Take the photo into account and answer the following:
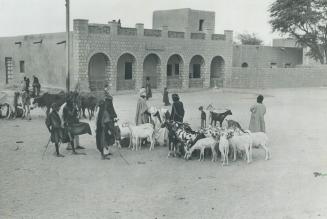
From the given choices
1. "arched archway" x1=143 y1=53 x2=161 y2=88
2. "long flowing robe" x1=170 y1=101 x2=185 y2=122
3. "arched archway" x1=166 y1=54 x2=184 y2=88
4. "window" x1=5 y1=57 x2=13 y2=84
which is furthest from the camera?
"window" x1=5 y1=57 x2=13 y2=84

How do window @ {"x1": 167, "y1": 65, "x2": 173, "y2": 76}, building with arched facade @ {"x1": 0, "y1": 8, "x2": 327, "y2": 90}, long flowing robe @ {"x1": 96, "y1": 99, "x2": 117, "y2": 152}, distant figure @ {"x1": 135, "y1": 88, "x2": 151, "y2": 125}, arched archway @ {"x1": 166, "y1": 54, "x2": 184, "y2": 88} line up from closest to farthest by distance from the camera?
1. long flowing robe @ {"x1": 96, "y1": 99, "x2": 117, "y2": 152}
2. distant figure @ {"x1": 135, "y1": 88, "x2": 151, "y2": 125}
3. building with arched facade @ {"x1": 0, "y1": 8, "x2": 327, "y2": 90}
4. arched archway @ {"x1": 166, "y1": 54, "x2": 184, "y2": 88}
5. window @ {"x1": 167, "y1": 65, "x2": 173, "y2": 76}

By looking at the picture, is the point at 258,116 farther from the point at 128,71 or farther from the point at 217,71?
the point at 217,71

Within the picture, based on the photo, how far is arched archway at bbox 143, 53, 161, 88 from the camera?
32.3 metres

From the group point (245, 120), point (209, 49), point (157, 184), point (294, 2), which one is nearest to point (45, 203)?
point (157, 184)

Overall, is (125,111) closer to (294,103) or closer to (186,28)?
(294,103)

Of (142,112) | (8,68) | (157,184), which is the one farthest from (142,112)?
(8,68)

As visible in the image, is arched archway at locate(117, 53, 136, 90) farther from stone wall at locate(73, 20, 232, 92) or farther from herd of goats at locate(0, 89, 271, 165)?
herd of goats at locate(0, 89, 271, 165)

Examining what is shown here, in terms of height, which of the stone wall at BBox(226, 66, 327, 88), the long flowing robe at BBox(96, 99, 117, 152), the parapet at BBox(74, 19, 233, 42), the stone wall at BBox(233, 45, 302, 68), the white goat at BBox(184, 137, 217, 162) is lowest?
the white goat at BBox(184, 137, 217, 162)

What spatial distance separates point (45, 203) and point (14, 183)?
5.07ft

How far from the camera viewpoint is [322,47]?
45531 mm

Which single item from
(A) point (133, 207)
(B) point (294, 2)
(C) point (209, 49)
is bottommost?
(A) point (133, 207)

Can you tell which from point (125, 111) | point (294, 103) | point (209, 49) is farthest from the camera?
point (209, 49)

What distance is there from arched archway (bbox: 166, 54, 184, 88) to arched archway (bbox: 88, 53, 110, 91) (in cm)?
545

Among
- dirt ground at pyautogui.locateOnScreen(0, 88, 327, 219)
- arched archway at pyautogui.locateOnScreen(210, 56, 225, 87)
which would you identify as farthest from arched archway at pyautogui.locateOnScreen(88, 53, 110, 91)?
dirt ground at pyautogui.locateOnScreen(0, 88, 327, 219)
